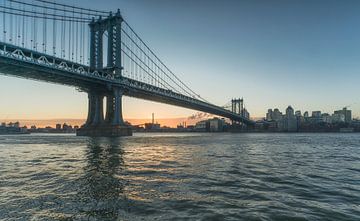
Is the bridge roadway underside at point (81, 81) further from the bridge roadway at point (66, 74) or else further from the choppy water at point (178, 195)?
the choppy water at point (178, 195)

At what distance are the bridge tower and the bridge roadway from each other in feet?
6.58

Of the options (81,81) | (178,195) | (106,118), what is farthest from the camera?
(106,118)

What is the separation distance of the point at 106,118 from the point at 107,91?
7793 millimetres

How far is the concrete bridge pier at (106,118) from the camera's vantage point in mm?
81688

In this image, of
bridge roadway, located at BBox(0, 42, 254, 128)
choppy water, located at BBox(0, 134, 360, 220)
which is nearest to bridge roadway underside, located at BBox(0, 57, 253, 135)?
bridge roadway, located at BBox(0, 42, 254, 128)

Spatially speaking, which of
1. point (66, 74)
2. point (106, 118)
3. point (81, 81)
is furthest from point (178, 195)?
point (106, 118)

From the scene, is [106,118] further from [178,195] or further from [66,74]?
[178,195]

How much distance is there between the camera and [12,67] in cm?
6359

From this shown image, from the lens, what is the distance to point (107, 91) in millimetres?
87562

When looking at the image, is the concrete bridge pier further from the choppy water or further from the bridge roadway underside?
the choppy water

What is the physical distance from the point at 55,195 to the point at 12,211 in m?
2.26

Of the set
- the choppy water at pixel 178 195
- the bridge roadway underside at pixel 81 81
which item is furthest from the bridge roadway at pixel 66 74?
the choppy water at pixel 178 195

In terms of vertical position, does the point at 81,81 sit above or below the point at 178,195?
above

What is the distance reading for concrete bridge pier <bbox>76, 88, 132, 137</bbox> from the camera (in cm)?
8169
